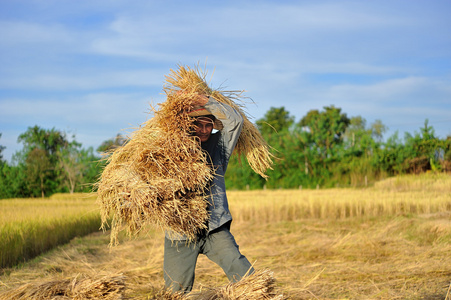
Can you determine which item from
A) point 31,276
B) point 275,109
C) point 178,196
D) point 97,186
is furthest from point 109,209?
point 275,109

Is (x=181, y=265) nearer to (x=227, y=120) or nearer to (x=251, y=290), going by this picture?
(x=251, y=290)

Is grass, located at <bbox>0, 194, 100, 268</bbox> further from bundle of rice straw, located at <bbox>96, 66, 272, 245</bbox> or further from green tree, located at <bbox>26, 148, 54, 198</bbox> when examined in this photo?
green tree, located at <bbox>26, 148, 54, 198</bbox>

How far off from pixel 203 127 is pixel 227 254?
33.6 inches

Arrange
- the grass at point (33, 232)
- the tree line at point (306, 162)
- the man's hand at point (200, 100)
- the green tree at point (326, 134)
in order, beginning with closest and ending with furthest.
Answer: the man's hand at point (200, 100) → the grass at point (33, 232) → the tree line at point (306, 162) → the green tree at point (326, 134)

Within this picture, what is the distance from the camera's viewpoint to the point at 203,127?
2783 millimetres

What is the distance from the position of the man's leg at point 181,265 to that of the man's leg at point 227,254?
105 millimetres

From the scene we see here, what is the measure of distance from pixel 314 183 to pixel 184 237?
23481mm

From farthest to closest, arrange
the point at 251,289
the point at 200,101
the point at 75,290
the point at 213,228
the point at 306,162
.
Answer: the point at 306,162 → the point at 200,101 → the point at 213,228 → the point at 75,290 → the point at 251,289

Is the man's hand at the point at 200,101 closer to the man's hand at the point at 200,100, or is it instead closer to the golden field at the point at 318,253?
the man's hand at the point at 200,100

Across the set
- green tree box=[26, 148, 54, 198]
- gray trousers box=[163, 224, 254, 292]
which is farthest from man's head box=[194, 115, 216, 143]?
green tree box=[26, 148, 54, 198]

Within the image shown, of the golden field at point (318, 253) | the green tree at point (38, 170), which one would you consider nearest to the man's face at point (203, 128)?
the golden field at point (318, 253)

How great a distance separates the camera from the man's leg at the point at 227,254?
8.16ft

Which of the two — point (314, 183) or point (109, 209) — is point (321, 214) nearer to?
point (109, 209)

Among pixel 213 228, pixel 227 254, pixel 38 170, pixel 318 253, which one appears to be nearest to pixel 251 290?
pixel 227 254
